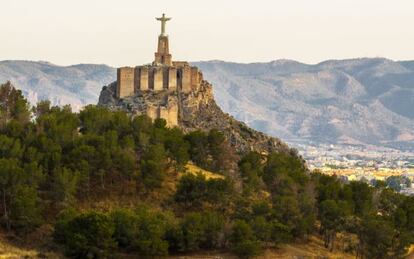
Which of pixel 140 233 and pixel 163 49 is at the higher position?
pixel 163 49

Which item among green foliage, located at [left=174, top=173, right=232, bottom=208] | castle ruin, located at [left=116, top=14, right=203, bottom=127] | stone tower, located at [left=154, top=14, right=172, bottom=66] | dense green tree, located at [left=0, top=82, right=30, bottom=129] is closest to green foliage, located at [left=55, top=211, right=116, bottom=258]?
green foliage, located at [left=174, top=173, right=232, bottom=208]

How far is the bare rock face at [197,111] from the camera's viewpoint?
122000 mm

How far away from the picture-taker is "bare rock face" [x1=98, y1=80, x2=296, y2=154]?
400 feet

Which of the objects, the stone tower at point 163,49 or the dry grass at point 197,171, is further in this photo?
the stone tower at point 163,49

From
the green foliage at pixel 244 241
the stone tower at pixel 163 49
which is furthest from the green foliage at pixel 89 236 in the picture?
the stone tower at pixel 163 49

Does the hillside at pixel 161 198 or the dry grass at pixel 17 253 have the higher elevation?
the hillside at pixel 161 198

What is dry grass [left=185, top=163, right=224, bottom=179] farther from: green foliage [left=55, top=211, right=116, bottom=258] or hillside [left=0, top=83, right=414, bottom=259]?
green foliage [left=55, top=211, right=116, bottom=258]

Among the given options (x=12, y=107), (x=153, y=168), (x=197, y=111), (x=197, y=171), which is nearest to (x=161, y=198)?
(x=153, y=168)

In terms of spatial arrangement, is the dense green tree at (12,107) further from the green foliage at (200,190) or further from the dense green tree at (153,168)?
the green foliage at (200,190)

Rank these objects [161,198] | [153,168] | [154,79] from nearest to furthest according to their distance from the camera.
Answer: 1. [153,168]
2. [161,198]
3. [154,79]

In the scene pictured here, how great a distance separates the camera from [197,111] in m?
127

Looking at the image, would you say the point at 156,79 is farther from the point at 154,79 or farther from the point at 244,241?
the point at 244,241

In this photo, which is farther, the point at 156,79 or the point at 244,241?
the point at 156,79

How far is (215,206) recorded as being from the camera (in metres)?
88.6
